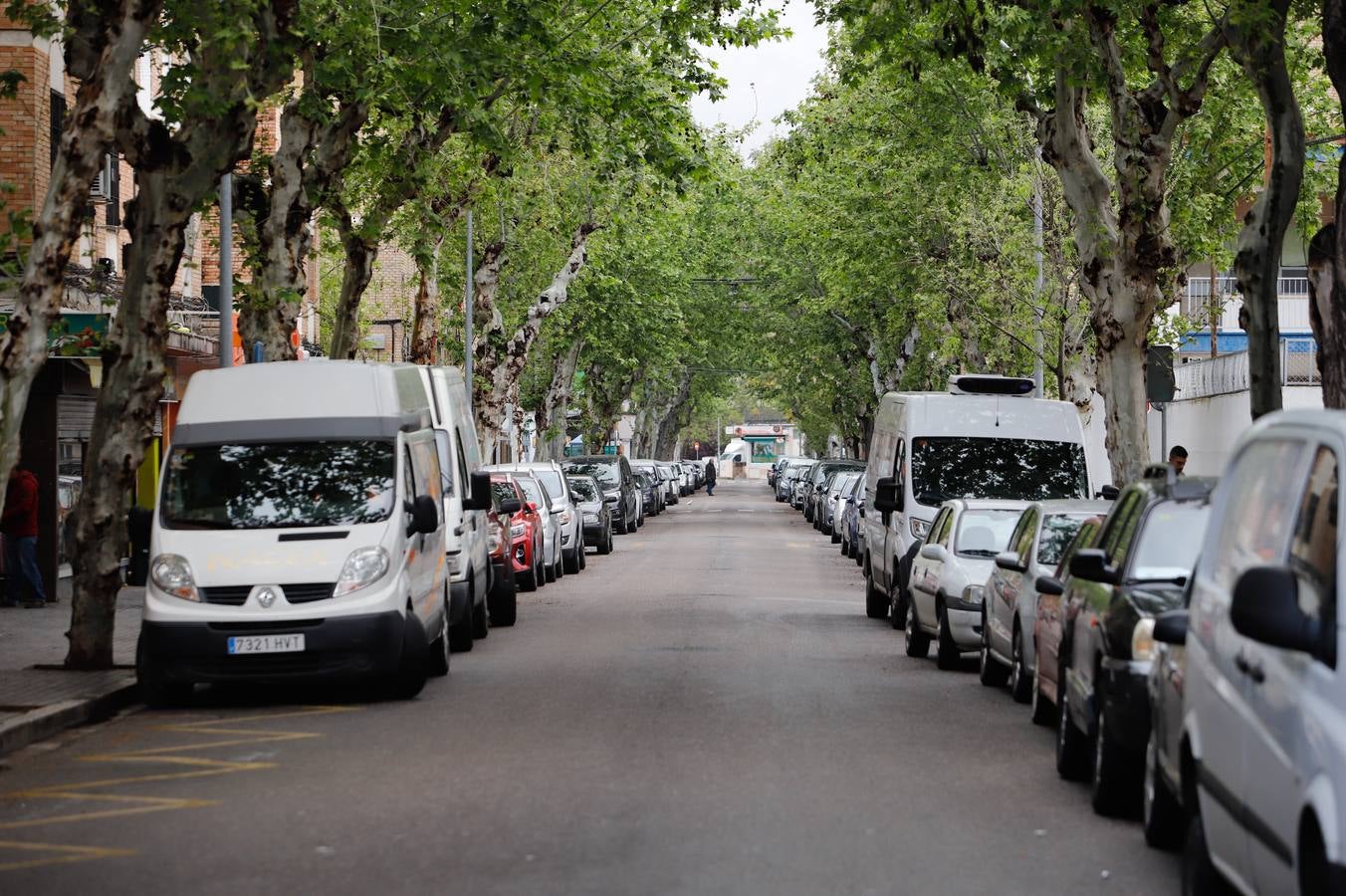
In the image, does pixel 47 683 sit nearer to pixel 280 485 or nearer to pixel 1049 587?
pixel 280 485

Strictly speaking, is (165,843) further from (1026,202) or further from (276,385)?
(1026,202)

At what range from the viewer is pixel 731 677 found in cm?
1644

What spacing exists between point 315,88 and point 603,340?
121 feet

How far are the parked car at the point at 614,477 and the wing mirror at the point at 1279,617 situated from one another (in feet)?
143

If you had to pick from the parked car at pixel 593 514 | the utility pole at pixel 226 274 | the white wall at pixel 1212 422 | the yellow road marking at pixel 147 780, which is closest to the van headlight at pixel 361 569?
the yellow road marking at pixel 147 780

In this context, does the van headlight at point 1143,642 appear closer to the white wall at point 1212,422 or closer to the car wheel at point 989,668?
the car wheel at point 989,668

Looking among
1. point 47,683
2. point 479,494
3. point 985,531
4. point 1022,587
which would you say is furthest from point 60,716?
point 985,531

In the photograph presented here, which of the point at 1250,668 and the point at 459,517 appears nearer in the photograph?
the point at 1250,668

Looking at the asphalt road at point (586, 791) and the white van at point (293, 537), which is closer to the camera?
the asphalt road at point (586, 791)

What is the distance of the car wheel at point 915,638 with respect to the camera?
1873cm

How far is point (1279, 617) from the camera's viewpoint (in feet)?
17.5

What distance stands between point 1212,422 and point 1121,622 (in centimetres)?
3269

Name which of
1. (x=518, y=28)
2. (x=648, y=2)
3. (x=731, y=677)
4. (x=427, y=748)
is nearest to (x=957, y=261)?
(x=648, y=2)

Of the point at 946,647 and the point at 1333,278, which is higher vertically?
the point at 1333,278
